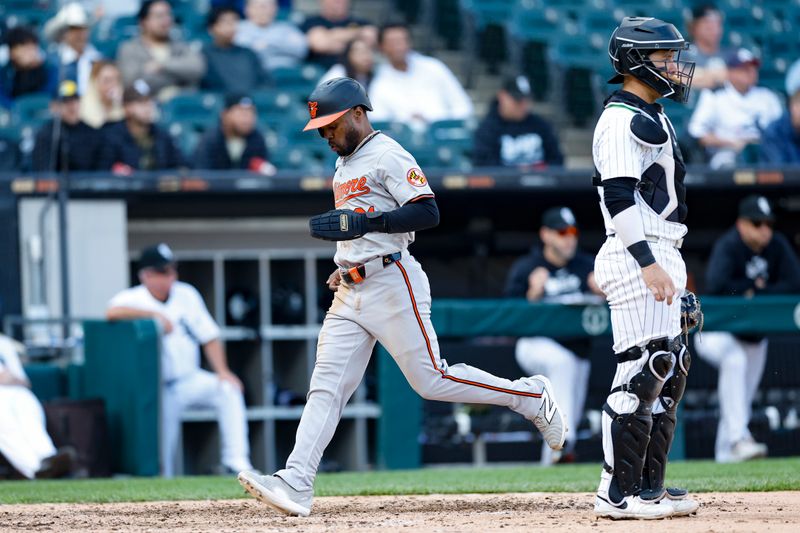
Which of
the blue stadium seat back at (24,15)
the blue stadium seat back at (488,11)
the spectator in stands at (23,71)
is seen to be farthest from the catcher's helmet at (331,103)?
the blue stadium seat back at (488,11)

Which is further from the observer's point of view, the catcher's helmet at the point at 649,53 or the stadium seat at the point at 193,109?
the stadium seat at the point at 193,109

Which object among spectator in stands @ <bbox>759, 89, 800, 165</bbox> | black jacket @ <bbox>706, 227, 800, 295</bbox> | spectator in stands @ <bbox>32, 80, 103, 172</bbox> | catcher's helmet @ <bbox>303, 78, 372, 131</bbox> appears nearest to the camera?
catcher's helmet @ <bbox>303, 78, 372, 131</bbox>

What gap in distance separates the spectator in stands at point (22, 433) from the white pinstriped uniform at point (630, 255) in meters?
4.34

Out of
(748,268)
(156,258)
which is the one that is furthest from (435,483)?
(748,268)

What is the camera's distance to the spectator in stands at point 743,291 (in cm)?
846

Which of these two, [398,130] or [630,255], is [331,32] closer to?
[398,130]

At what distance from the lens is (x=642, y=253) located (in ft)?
14.7

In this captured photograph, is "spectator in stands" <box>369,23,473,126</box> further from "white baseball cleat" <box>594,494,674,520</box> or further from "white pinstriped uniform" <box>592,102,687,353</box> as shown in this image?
"white baseball cleat" <box>594,494,674,520</box>

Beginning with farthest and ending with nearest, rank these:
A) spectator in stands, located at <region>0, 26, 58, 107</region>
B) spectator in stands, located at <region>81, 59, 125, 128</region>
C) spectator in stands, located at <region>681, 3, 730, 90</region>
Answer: spectator in stands, located at <region>681, 3, 730, 90</region>, spectator in stands, located at <region>0, 26, 58, 107</region>, spectator in stands, located at <region>81, 59, 125, 128</region>

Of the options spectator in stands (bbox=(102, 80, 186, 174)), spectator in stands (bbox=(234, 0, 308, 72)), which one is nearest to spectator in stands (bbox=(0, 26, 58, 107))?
spectator in stands (bbox=(102, 80, 186, 174))

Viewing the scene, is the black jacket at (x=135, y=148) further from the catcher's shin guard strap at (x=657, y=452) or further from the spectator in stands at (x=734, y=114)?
the catcher's shin guard strap at (x=657, y=452)

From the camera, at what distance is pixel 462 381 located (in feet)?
16.3

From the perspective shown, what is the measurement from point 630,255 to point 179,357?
4.73 m

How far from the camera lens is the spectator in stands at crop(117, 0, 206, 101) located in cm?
1073
